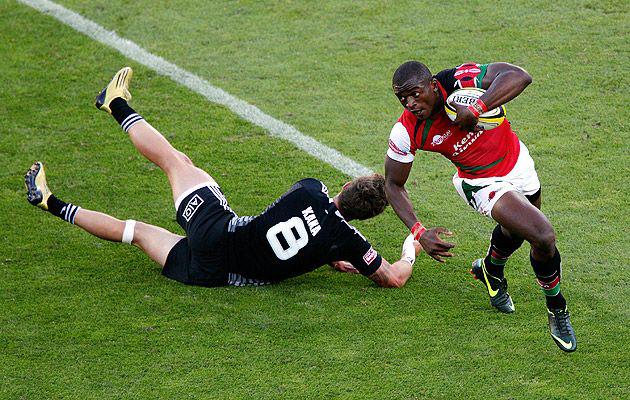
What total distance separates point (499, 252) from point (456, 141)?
820 millimetres

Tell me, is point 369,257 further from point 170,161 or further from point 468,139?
point 170,161

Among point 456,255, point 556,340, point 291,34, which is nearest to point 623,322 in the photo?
point 556,340

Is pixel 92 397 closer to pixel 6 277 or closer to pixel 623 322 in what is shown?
pixel 6 277

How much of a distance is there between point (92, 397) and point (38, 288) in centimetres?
147

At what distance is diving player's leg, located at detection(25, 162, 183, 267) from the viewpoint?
7.18 meters

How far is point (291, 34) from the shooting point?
11.1 m

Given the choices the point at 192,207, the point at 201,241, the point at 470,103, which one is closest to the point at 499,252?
the point at 470,103

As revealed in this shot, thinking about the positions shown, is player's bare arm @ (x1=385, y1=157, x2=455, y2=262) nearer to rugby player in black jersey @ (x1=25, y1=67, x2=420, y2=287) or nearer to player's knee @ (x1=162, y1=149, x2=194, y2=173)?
rugby player in black jersey @ (x1=25, y1=67, x2=420, y2=287)

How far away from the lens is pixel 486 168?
640 centimetres

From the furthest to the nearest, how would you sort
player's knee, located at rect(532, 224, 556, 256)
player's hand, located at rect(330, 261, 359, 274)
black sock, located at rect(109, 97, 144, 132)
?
black sock, located at rect(109, 97, 144, 132) → player's hand, located at rect(330, 261, 359, 274) → player's knee, located at rect(532, 224, 556, 256)

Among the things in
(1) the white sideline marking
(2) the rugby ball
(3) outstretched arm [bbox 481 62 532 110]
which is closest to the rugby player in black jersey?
(2) the rugby ball

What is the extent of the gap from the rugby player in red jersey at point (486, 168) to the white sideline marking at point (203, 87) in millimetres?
2127

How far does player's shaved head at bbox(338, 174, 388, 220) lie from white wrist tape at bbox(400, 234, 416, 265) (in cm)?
39


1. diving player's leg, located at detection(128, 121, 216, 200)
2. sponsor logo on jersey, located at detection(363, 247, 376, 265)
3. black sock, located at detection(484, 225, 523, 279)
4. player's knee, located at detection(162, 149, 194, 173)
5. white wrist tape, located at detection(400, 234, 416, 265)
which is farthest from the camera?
player's knee, located at detection(162, 149, 194, 173)
